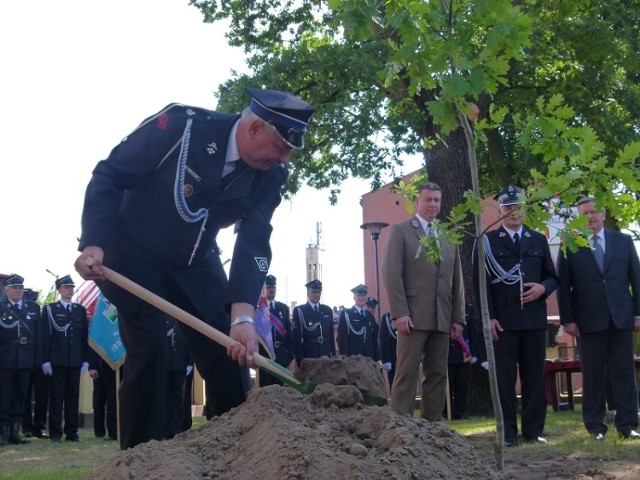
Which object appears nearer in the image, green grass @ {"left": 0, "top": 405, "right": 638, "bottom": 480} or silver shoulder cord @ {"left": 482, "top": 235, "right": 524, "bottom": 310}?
green grass @ {"left": 0, "top": 405, "right": 638, "bottom": 480}

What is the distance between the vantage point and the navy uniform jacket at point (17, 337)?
41.1ft

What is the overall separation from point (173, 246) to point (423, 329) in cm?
330

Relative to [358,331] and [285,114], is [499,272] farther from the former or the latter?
[358,331]

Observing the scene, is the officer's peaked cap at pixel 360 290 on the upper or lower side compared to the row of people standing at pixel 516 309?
upper

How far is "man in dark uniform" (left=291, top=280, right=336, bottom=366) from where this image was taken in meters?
15.8

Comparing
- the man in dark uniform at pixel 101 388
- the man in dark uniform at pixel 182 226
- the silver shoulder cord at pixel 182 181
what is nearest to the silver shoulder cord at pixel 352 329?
the man in dark uniform at pixel 101 388

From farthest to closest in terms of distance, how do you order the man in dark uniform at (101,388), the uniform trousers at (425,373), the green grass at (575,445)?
1. the man in dark uniform at (101,388)
2. the uniform trousers at (425,373)
3. the green grass at (575,445)

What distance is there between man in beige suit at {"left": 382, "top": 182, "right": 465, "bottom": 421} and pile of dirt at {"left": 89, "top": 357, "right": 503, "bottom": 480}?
365 centimetres

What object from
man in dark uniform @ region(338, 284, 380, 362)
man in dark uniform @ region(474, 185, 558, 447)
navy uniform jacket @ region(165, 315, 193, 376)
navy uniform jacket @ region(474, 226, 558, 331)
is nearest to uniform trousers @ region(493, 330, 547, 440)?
man in dark uniform @ region(474, 185, 558, 447)

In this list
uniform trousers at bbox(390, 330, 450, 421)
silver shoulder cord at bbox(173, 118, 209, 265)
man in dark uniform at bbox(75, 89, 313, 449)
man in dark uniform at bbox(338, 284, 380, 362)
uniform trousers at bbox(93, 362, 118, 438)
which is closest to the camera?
Result: man in dark uniform at bbox(75, 89, 313, 449)

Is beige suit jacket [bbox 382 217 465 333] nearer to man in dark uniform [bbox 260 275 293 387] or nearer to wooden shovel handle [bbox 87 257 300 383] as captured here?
wooden shovel handle [bbox 87 257 300 383]

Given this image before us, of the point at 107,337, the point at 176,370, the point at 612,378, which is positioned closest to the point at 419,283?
the point at 612,378

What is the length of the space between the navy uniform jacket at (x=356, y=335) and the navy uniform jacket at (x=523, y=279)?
8.74m

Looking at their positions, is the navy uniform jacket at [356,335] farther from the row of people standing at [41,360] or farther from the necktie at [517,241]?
the necktie at [517,241]
